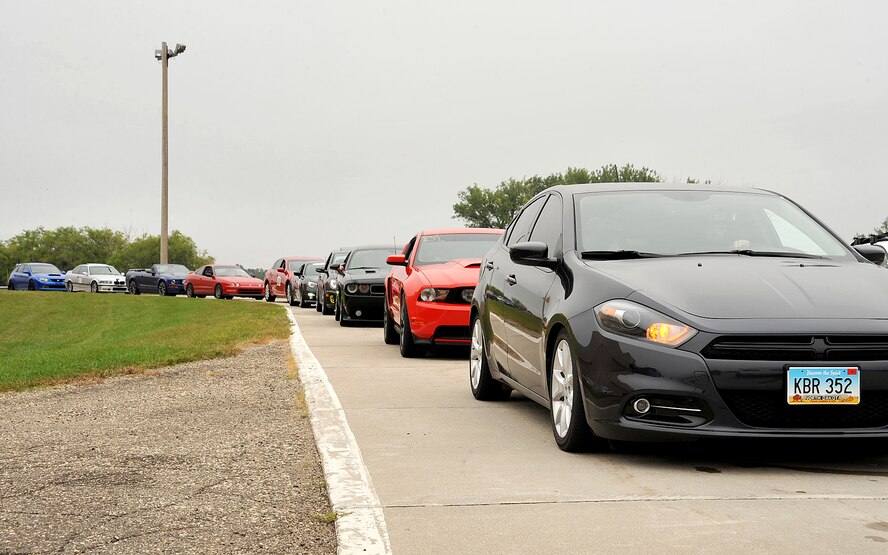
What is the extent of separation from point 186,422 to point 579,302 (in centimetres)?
310

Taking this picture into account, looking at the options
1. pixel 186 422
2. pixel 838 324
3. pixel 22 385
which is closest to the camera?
pixel 838 324

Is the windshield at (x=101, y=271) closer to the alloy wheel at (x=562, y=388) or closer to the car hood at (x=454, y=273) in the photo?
the car hood at (x=454, y=273)

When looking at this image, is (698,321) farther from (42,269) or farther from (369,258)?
(42,269)

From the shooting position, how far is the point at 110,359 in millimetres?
13305

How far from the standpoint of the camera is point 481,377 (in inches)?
346

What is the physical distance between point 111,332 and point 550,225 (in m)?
22.7

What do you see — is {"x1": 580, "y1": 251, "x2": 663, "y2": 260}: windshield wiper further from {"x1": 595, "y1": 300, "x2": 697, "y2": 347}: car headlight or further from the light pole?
the light pole

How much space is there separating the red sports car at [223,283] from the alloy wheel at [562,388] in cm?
3742

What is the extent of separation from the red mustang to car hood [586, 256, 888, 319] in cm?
635

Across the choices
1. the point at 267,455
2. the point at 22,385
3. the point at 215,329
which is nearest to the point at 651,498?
the point at 267,455

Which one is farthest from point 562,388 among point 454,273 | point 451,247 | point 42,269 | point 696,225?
point 42,269

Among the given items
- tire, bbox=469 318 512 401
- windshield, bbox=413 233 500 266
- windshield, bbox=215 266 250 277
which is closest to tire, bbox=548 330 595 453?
tire, bbox=469 318 512 401

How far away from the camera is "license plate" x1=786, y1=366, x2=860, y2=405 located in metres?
5.47

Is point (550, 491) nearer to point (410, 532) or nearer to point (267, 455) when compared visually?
point (410, 532)
